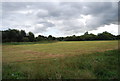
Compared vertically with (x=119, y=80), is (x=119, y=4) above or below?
above

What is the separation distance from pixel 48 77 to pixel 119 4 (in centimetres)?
535

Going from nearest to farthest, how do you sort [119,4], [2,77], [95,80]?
1. [95,80]
2. [2,77]
3. [119,4]

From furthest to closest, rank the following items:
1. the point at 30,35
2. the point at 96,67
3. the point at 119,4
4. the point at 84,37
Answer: the point at 84,37 → the point at 30,35 → the point at 119,4 → the point at 96,67

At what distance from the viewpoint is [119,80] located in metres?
2.77

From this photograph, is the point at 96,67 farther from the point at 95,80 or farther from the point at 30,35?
the point at 30,35

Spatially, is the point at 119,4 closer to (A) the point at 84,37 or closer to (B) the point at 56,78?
(B) the point at 56,78

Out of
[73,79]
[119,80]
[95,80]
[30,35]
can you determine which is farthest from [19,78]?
[30,35]

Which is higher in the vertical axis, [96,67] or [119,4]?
[119,4]

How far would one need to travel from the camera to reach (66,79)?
280 cm

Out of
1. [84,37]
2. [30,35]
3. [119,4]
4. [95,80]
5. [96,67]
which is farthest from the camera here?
[84,37]

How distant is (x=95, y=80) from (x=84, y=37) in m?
57.8

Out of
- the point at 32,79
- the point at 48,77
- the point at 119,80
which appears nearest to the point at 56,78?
the point at 48,77

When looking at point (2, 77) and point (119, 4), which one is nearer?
point (2, 77)

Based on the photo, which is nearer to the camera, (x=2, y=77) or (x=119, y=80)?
(x=119, y=80)
